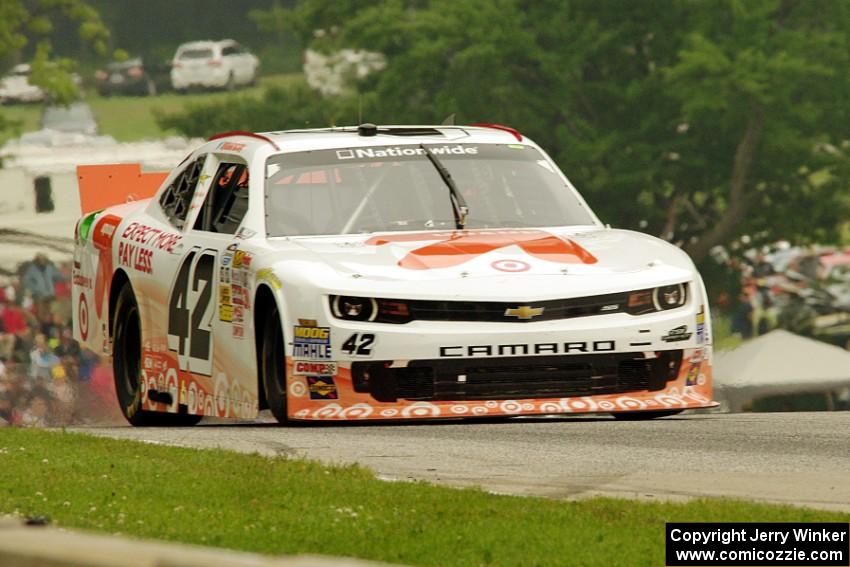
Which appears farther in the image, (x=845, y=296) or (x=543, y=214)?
(x=845, y=296)

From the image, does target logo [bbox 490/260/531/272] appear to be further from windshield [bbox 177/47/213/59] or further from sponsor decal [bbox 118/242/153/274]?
windshield [bbox 177/47/213/59]

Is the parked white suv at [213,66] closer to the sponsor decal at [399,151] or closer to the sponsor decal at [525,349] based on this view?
the sponsor decal at [399,151]

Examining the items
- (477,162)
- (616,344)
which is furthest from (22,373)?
(616,344)

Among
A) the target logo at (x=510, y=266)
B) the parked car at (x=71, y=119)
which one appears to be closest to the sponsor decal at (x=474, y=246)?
the target logo at (x=510, y=266)

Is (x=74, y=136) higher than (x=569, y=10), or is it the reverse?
(x=569, y=10)

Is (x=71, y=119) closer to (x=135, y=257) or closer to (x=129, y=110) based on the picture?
(x=129, y=110)

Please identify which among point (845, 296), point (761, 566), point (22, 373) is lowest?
point (845, 296)

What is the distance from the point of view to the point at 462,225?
9.95m

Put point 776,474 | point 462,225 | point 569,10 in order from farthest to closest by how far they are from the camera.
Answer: point 569,10 < point 462,225 < point 776,474

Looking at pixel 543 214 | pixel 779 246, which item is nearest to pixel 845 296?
pixel 779 246

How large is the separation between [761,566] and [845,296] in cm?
3042

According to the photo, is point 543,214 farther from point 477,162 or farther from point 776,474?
point 776,474

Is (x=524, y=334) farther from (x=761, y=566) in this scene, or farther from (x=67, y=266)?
(x=67, y=266)

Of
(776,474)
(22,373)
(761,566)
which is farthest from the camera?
(22,373)
